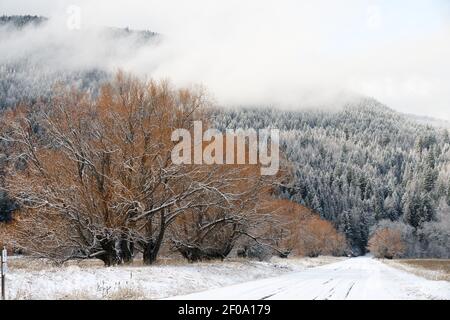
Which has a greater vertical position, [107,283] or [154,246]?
[107,283]

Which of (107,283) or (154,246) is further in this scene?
(154,246)

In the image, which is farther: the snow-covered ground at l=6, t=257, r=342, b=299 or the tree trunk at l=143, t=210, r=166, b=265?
the tree trunk at l=143, t=210, r=166, b=265

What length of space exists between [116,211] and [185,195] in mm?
3855

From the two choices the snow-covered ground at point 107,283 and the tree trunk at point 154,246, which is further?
the tree trunk at point 154,246

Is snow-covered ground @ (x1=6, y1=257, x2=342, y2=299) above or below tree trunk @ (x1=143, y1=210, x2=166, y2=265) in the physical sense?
above

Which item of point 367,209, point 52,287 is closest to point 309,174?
point 367,209

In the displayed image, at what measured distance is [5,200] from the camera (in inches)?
2889

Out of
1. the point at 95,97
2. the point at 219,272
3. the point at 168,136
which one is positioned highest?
the point at 95,97

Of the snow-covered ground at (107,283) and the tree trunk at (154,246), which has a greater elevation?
the snow-covered ground at (107,283)

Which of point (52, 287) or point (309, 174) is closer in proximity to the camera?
point (52, 287)
